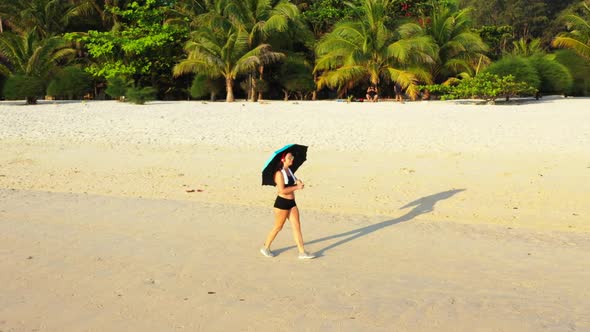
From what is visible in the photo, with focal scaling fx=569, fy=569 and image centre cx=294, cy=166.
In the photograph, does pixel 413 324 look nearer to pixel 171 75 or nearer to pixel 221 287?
pixel 221 287

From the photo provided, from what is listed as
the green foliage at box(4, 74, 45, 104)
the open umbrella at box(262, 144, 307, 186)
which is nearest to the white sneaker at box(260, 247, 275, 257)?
the open umbrella at box(262, 144, 307, 186)

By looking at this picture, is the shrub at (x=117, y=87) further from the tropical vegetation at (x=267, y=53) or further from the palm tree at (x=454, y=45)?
the palm tree at (x=454, y=45)

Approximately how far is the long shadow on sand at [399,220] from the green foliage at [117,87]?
2316cm

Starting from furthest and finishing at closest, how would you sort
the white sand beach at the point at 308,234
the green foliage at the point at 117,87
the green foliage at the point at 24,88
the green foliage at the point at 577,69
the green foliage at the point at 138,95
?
the green foliage at the point at 577,69
the green foliage at the point at 117,87
the green foliage at the point at 24,88
the green foliage at the point at 138,95
the white sand beach at the point at 308,234

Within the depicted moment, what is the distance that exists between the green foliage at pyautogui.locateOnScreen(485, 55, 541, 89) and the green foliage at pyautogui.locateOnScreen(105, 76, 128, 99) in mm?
18132

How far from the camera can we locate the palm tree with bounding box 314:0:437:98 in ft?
94.3

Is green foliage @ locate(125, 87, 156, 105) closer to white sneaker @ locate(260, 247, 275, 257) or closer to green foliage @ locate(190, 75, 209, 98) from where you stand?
green foliage @ locate(190, 75, 209, 98)

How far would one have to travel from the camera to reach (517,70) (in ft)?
88.2

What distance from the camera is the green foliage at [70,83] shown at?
30094 mm

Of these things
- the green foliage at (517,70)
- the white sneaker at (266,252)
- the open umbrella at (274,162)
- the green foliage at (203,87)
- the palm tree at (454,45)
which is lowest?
the white sneaker at (266,252)

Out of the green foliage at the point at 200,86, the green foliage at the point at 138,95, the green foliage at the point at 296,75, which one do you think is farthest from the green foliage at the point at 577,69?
the green foliage at the point at 138,95

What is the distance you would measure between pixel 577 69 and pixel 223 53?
20.2 metres

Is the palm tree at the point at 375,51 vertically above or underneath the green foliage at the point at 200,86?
above

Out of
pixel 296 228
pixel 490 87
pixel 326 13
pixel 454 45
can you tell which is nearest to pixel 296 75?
pixel 326 13
